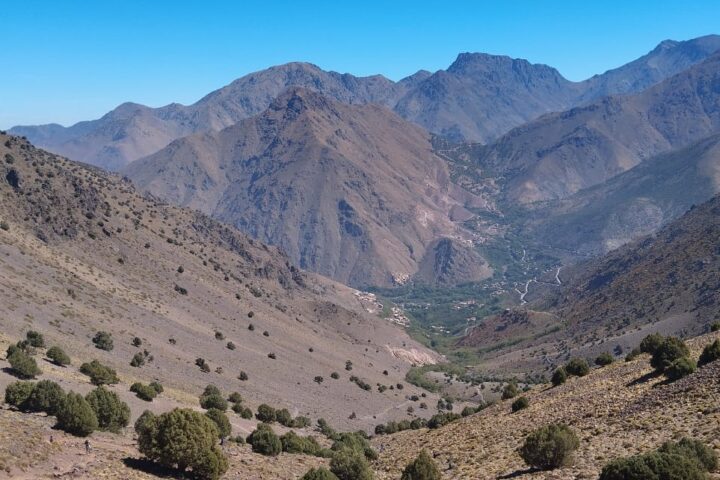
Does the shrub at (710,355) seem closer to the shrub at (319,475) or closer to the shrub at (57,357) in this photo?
the shrub at (319,475)

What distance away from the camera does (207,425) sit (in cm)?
3316

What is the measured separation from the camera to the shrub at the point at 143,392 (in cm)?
5369

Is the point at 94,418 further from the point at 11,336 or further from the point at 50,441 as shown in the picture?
the point at 11,336

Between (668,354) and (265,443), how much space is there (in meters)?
27.1

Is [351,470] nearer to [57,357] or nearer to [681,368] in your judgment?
[681,368]

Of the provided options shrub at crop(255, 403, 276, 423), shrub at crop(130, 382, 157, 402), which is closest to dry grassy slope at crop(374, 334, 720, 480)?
shrub at crop(255, 403, 276, 423)

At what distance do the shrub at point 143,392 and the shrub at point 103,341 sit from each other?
20050 mm

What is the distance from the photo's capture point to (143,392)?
2117 inches

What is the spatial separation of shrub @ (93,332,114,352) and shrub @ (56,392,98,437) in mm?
40131

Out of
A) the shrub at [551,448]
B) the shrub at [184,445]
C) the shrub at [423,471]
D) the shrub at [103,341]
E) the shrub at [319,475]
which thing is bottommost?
the shrub at [103,341]

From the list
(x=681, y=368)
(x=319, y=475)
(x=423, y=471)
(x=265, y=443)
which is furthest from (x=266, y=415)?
(x=681, y=368)

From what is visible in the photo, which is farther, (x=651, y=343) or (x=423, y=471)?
(x=651, y=343)

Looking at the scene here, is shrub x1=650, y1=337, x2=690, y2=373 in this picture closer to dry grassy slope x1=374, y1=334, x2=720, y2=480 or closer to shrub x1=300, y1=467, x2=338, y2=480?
dry grassy slope x1=374, y1=334, x2=720, y2=480

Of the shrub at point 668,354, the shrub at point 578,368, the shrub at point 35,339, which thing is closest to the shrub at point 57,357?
the shrub at point 35,339
